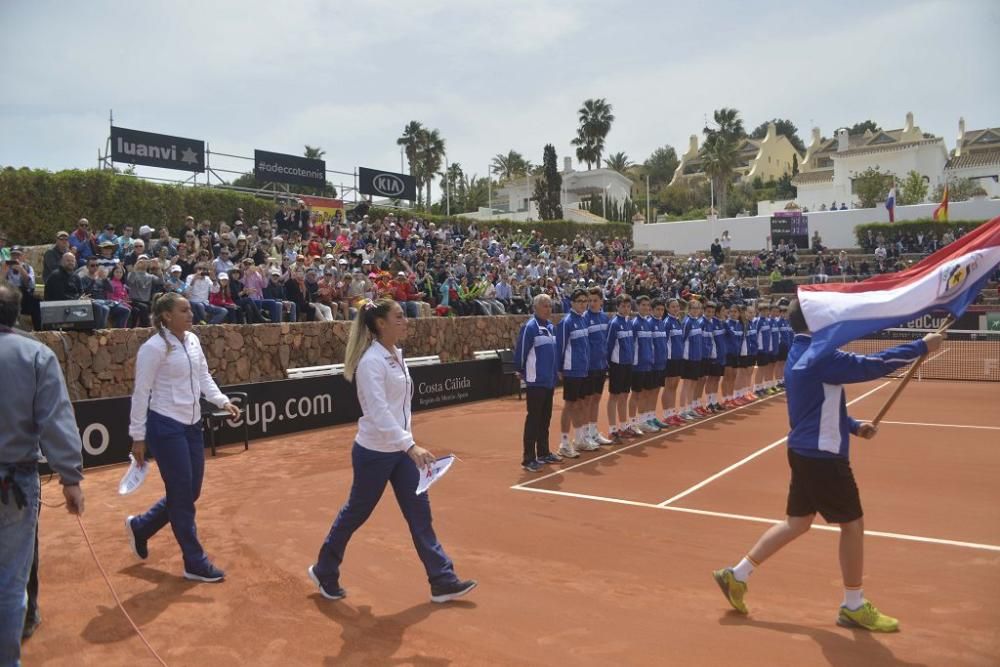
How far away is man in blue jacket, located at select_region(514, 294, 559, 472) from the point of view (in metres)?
9.55

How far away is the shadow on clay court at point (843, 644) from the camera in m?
4.11

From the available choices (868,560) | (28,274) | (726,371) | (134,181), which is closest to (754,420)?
(726,371)

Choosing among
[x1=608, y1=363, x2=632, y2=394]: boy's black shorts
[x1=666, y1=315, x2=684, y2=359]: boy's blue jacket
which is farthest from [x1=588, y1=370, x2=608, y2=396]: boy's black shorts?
[x1=666, y1=315, x2=684, y2=359]: boy's blue jacket

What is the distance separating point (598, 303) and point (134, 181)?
48.5ft

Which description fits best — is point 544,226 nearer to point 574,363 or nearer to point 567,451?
point 574,363

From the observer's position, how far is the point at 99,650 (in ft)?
14.7

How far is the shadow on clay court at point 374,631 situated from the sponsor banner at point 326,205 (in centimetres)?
2267

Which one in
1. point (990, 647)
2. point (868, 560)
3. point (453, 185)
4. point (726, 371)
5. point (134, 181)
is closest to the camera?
point (990, 647)

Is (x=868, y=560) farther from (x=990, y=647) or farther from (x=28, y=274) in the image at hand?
(x=28, y=274)

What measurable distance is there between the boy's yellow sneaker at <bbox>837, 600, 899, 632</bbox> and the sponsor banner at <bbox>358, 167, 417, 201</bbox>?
2789 centimetres

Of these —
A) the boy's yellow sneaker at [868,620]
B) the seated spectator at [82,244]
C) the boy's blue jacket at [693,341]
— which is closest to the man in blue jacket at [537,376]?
the boy's blue jacket at [693,341]

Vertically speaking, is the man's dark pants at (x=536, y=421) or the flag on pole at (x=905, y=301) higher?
the flag on pole at (x=905, y=301)

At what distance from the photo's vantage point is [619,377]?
11656 millimetres

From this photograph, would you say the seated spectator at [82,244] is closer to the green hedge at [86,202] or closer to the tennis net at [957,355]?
the green hedge at [86,202]
